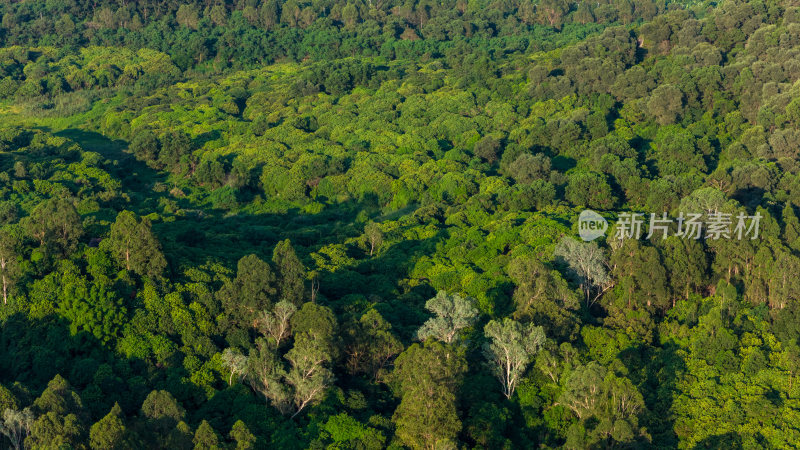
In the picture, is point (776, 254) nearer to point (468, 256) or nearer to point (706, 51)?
point (468, 256)

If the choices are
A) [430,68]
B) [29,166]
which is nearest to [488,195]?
[29,166]

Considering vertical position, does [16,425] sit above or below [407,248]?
above

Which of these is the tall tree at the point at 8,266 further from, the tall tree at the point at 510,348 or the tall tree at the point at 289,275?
the tall tree at the point at 510,348

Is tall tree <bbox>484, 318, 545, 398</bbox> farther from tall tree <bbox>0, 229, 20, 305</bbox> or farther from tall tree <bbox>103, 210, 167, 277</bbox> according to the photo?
tall tree <bbox>0, 229, 20, 305</bbox>

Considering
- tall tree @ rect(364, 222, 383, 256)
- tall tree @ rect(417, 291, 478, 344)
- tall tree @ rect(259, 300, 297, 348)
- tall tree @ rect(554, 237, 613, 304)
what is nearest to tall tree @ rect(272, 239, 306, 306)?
tall tree @ rect(259, 300, 297, 348)

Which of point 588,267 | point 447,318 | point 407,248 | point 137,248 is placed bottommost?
point 407,248

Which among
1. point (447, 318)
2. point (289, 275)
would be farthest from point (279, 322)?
point (447, 318)

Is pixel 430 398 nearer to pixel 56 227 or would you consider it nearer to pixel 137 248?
pixel 137 248

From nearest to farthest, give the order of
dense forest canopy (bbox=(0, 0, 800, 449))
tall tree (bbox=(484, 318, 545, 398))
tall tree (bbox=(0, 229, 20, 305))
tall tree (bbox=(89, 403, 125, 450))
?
1. tall tree (bbox=(89, 403, 125, 450))
2. dense forest canopy (bbox=(0, 0, 800, 449))
3. tall tree (bbox=(484, 318, 545, 398))
4. tall tree (bbox=(0, 229, 20, 305))

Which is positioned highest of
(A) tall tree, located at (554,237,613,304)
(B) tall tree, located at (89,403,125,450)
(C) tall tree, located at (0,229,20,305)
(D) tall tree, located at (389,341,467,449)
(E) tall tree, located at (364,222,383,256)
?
(B) tall tree, located at (89,403,125,450)
